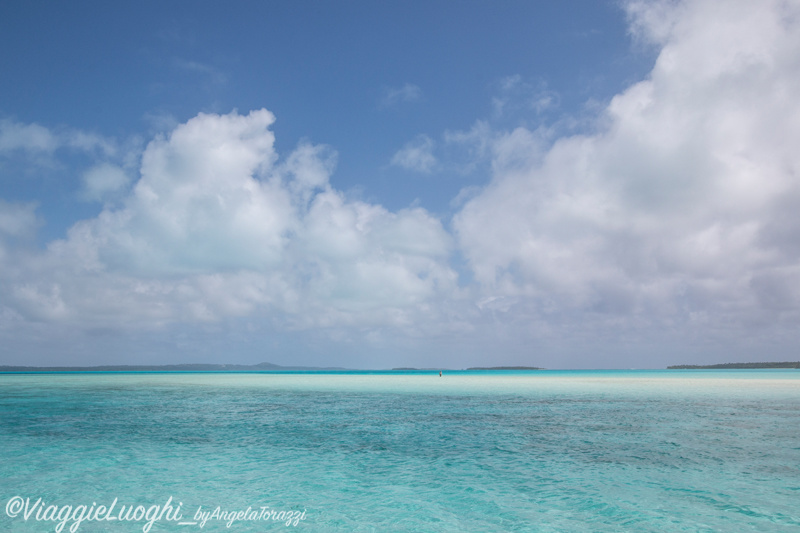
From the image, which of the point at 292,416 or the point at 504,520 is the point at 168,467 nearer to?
the point at 504,520

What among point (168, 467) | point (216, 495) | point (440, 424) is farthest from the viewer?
point (440, 424)

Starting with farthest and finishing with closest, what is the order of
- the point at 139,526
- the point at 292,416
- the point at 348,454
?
the point at 292,416, the point at 348,454, the point at 139,526

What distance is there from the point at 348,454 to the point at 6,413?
31.1m

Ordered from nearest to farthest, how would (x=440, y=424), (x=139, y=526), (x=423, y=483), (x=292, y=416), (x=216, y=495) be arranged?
(x=139, y=526), (x=216, y=495), (x=423, y=483), (x=440, y=424), (x=292, y=416)

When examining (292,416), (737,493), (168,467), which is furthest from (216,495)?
(292,416)

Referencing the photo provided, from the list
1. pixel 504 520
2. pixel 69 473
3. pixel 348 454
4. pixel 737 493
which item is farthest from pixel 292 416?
pixel 737 493

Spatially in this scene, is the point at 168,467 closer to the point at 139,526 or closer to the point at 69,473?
the point at 69,473

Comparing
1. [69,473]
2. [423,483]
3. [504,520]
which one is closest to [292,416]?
[69,473]

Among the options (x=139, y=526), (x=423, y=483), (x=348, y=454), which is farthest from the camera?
(x=348, y=454)

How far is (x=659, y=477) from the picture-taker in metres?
15.6

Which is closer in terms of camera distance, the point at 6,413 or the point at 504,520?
the point at 504,520

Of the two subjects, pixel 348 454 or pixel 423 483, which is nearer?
pixel 423 483

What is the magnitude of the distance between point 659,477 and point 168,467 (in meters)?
17.4

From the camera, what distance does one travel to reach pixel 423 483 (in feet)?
49.5
